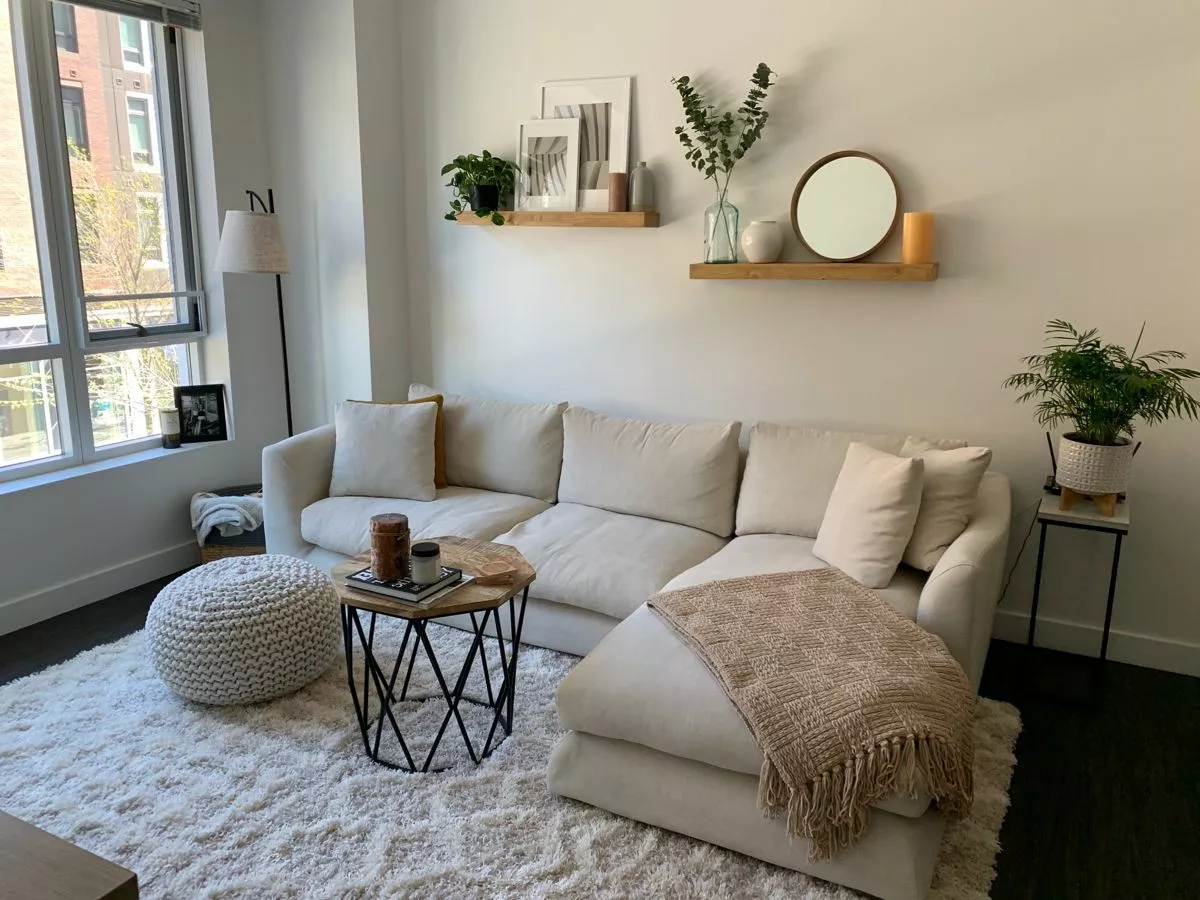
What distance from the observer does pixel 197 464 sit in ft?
13.4

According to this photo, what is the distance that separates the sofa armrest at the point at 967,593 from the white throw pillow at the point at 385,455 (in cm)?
201

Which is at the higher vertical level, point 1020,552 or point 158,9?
point 158,9

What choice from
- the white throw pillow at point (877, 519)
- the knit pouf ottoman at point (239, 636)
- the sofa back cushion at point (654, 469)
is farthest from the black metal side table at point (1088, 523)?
the knit pouf ottoman at point (239, 636)

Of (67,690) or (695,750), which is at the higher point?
(695,750)

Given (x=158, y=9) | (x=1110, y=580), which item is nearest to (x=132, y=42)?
(x=158, y=9)

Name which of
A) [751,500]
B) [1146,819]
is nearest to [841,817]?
[1146,819]

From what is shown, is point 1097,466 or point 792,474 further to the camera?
point 792,474

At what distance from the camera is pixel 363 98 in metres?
4.04

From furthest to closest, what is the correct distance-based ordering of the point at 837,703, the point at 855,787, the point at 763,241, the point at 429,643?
1. the point at 763,241
2. the point at 429,643
3. the point at 837,703
4. the point at 855,787

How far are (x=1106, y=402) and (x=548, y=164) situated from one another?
2.36 meters

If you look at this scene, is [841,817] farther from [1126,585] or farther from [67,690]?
[67,690]

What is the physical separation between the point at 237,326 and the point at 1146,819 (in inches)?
155

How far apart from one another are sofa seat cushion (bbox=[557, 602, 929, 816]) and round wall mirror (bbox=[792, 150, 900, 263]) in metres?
1.70

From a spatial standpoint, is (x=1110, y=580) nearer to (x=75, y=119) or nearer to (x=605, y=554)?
(x=605, y=554)
